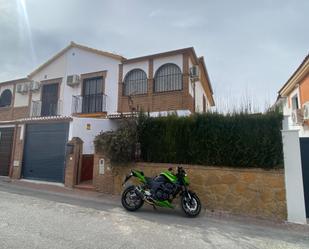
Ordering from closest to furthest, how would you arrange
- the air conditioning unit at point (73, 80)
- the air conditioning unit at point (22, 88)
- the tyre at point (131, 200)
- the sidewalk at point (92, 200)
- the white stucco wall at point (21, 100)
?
1. the sidewalk at point (92, 200)
2. the tyre at point (131, 200)
3. the air conditioning unit at point (73, 80)
4. the air conditioning unit at point (22, 88)
5. the white stucco wall at point (21, 100)

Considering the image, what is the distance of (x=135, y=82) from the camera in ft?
43.3

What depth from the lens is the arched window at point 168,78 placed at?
12086mm

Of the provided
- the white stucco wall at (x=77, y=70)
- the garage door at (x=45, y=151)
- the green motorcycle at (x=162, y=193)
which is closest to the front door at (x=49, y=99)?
the white stucco wall at (x=77, y=70)

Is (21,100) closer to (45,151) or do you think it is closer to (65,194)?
(45,151)

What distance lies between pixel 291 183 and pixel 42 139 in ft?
37.8

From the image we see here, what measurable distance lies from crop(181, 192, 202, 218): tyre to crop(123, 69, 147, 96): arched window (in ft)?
25.2

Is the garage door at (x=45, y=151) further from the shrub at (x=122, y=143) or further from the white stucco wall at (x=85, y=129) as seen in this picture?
the shrub at (x=122, y=143)

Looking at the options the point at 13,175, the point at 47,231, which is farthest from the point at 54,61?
the point at 47,231

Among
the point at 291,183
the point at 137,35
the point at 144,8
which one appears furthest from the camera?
the point at 137,35

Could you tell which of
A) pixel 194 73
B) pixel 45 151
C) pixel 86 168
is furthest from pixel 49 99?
pixel 194 73

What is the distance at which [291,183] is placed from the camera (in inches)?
251

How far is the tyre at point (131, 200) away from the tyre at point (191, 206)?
1306mm

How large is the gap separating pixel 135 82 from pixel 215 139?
7.13 meters

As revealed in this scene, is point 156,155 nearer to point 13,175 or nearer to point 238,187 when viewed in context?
point 238,187
